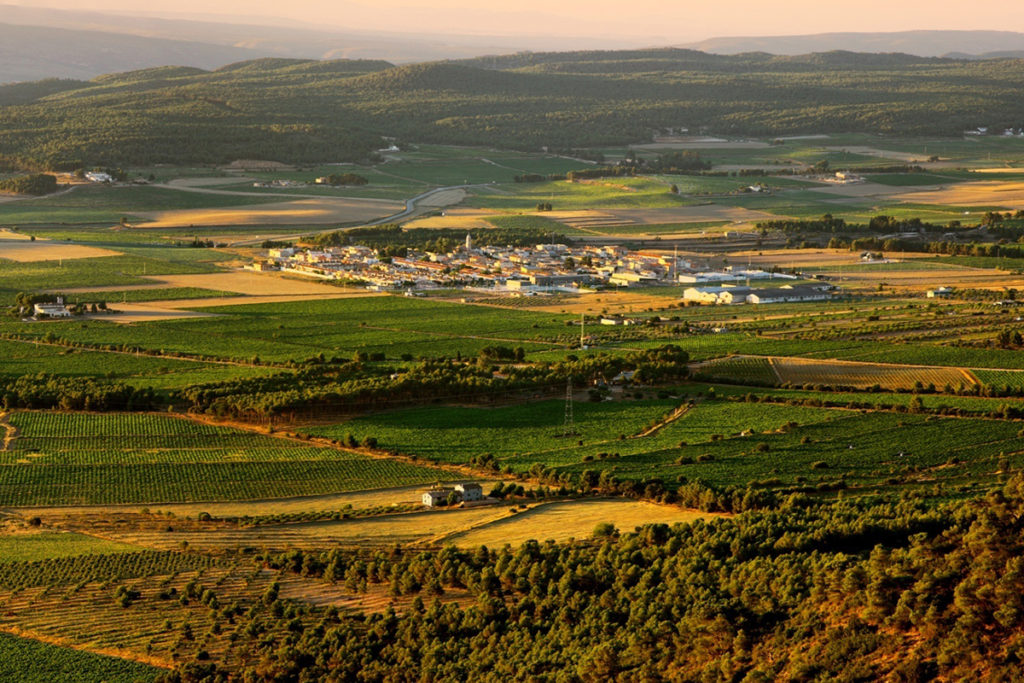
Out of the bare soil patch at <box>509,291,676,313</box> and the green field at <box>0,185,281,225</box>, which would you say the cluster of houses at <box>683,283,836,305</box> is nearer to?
the bare soil patch at <box>509,291,676,313</box>

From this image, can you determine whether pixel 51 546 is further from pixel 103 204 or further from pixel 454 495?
pixel 103 204

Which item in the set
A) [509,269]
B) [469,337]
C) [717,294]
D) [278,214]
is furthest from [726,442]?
[278,214]

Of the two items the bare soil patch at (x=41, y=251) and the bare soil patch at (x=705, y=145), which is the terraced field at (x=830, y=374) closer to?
the bare soil patch at (x=41, y=251)

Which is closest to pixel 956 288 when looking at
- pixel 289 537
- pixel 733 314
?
pixel 733 314

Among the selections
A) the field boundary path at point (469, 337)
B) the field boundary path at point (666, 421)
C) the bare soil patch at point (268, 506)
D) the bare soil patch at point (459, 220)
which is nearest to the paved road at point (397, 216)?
the bare soil patch at point (459, 220)

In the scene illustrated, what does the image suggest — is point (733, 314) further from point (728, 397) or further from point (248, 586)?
point (248, 586)

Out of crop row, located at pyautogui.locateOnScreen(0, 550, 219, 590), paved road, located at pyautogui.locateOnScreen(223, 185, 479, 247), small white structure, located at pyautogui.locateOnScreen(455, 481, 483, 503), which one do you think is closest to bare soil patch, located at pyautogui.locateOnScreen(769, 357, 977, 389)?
small white structure, located at pyautogui.locateOnScreen(455, 481, 483, 503)
